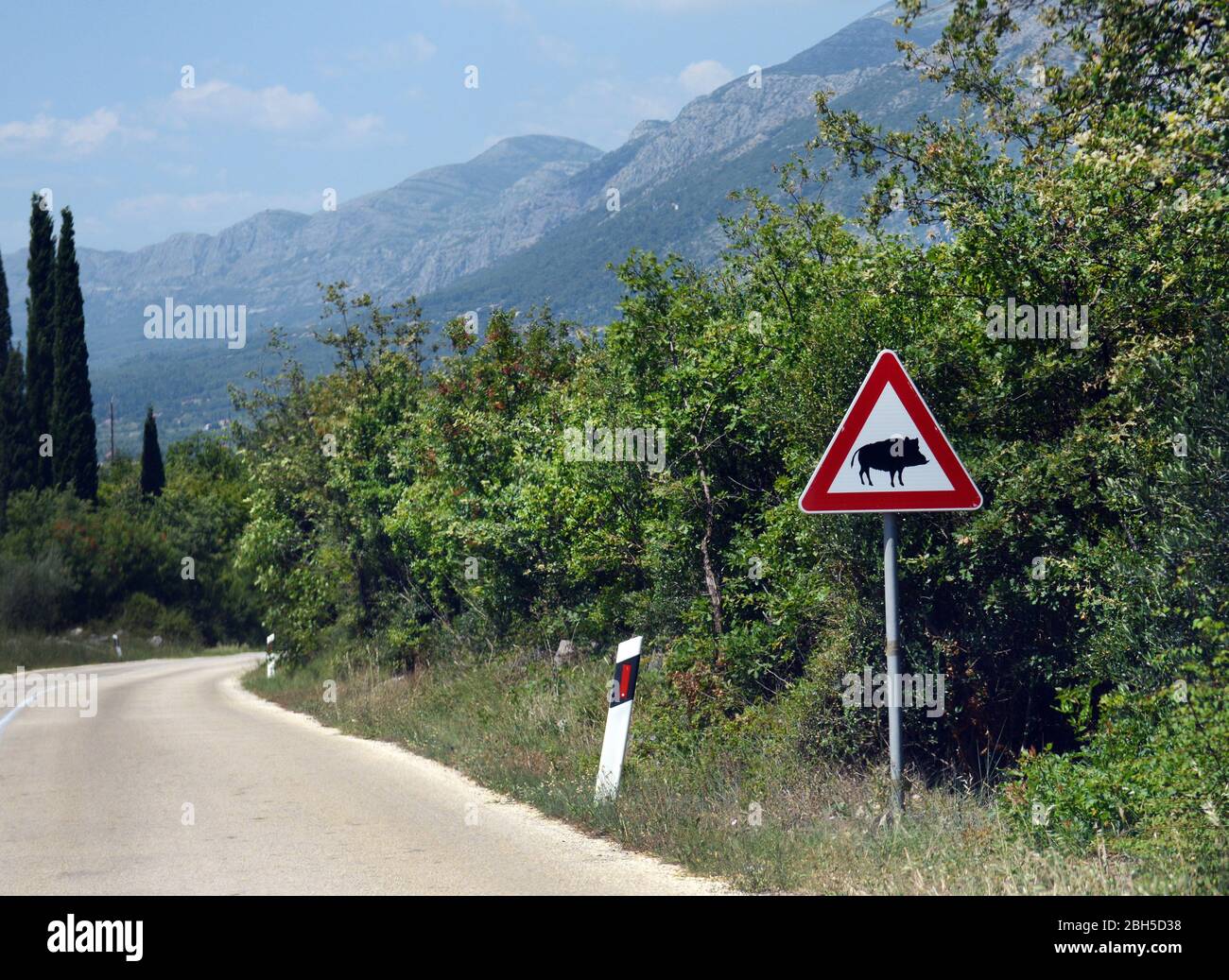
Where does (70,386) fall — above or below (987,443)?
above

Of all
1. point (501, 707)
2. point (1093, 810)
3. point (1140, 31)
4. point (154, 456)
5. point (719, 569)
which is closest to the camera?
point (1093, 810)

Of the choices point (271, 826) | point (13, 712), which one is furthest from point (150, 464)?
point (271, 826)

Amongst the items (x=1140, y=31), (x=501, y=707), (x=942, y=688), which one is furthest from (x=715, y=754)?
(x=1140, y=31)

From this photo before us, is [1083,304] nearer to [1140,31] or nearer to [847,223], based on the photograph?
[1140,31]

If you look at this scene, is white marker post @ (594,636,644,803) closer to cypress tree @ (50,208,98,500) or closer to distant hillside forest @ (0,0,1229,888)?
distant hillside forest @ (0,0,1229,888)

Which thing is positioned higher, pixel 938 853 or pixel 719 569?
pixel 719 569

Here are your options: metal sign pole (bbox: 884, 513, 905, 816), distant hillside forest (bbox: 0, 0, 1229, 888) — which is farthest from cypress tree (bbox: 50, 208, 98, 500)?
metal sign pole (bbox: 884, 513, 905, 816)

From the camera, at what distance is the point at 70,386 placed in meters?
52.2

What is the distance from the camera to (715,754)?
988cm

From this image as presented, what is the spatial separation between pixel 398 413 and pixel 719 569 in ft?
40.7

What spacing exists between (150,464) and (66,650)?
3348cm

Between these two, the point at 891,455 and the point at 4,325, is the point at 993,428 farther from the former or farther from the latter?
the point at 4,325

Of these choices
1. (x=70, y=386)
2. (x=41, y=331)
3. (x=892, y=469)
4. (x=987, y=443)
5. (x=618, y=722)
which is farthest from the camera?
(x=41, y=331)

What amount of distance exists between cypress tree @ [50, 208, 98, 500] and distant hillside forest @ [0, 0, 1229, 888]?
43.3 meters
